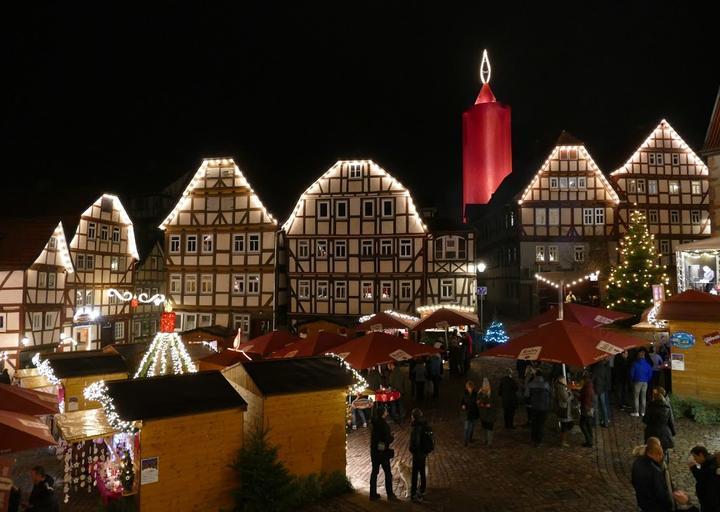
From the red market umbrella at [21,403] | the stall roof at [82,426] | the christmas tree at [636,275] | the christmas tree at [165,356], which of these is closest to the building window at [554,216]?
the christmas tree at [636,275]

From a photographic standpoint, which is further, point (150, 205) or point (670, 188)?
point (150, 205)

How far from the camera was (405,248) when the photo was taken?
31328 millimetres

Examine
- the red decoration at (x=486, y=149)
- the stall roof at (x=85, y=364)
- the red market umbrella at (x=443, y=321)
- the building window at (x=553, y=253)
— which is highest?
the red decoration at (x=486, y=149)

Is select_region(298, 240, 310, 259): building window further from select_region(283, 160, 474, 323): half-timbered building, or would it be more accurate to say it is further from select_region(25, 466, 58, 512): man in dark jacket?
select_region(25, 466, 58, 512): man in dark jacket

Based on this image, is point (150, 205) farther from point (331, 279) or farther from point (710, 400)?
point (710, 400)

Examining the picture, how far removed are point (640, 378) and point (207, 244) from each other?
26567 mm

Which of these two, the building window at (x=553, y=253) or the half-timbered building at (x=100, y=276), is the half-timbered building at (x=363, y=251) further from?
the half-timbered building at (x=100, y=276)

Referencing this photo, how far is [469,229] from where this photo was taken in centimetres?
3106

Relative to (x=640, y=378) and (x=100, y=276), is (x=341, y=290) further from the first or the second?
(x=640, y=378)

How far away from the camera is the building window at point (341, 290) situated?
104ft

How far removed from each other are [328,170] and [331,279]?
6479 mm

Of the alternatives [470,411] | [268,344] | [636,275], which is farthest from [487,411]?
[636,275]

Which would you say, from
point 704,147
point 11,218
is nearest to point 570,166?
point 704,147

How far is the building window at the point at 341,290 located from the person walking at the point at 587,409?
69.9 ft
